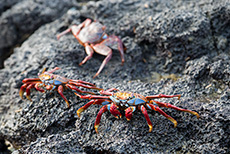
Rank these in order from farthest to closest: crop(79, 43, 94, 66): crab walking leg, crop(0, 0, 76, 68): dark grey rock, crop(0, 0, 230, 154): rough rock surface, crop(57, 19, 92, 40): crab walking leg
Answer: crop(0, 0, 76, 68): dark grey rock, crop(57, 19, 92, 40): crab walking leg, crop(79, 43, 94, 66): crab walking leg, crop(0, 0, 230, 154): rough rock surface

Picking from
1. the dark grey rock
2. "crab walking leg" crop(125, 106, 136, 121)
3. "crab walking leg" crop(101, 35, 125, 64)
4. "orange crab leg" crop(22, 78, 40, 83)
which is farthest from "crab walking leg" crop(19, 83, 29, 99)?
the dark grey rock

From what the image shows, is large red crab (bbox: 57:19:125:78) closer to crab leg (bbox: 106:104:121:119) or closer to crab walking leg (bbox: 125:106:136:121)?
crab leg (bbox: 106:104:121:119)

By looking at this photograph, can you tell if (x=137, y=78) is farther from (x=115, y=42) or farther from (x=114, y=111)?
(x=114, y=111)

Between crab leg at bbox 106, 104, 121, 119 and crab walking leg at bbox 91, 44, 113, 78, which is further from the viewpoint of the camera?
crab walking leg at bbox 91, 44, 113, 78

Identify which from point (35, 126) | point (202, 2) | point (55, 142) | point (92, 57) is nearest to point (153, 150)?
point (55, 142)

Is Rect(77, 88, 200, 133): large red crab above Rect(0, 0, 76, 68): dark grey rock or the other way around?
the other way around

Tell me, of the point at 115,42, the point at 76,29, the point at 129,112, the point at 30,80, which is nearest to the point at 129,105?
the point at 129,112

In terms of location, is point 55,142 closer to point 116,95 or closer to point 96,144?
point 96,144

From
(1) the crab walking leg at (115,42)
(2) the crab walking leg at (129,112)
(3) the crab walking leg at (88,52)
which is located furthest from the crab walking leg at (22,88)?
(2) the crab walking leg at (129,112)
